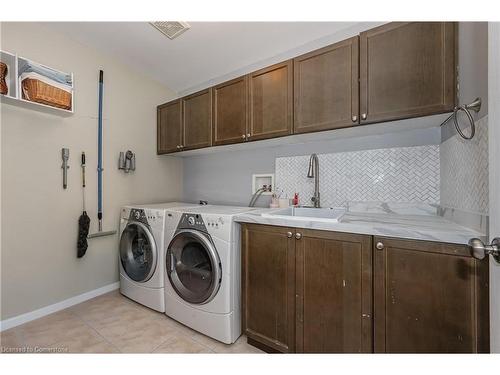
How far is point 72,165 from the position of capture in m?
2.05

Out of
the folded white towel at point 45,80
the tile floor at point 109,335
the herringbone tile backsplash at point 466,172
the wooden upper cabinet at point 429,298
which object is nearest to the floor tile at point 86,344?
the tile floor at point 109,335

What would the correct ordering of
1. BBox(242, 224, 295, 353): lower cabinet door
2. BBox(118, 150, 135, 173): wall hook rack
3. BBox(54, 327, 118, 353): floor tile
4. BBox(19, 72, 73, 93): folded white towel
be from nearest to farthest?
BBox(242, 224, 295, 353): lower cabinet door < BBox(54, 327, 118, 353): floor tile < BBox(19, 72, 73, 93): folded white towel < BBox(118, 150, 135, 173): wall hook rack

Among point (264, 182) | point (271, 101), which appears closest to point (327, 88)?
point (271, 101)

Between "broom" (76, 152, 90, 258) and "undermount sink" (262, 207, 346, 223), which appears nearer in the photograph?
"undermount sink" (262, 207, 346, 223)

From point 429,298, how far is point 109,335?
2.08 metres

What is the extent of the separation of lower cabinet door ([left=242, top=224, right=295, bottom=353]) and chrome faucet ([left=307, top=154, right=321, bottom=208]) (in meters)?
0.69

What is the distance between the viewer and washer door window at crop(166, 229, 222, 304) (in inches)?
61.6

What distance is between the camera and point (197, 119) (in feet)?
7.50

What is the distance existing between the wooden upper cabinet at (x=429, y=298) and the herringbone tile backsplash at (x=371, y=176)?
711 millimetres

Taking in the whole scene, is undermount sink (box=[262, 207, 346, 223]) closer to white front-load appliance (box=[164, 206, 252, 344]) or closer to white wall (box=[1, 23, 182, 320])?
white front-load appliance (box=[164, 206, 252, 344])

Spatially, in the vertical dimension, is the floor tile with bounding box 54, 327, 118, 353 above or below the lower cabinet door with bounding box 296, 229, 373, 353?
below

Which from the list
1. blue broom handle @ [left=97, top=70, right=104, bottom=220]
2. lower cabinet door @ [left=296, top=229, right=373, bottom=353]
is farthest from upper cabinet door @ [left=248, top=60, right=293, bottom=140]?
blue broom handle @ [left=97, top=70, right=104, bottom=220]

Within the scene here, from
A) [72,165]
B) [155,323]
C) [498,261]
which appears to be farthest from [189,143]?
[498,261]

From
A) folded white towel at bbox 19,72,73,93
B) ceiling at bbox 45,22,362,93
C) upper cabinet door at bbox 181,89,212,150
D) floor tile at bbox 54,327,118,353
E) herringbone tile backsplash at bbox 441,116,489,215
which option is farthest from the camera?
upper cabinet door at bbox 181,89,212,150
